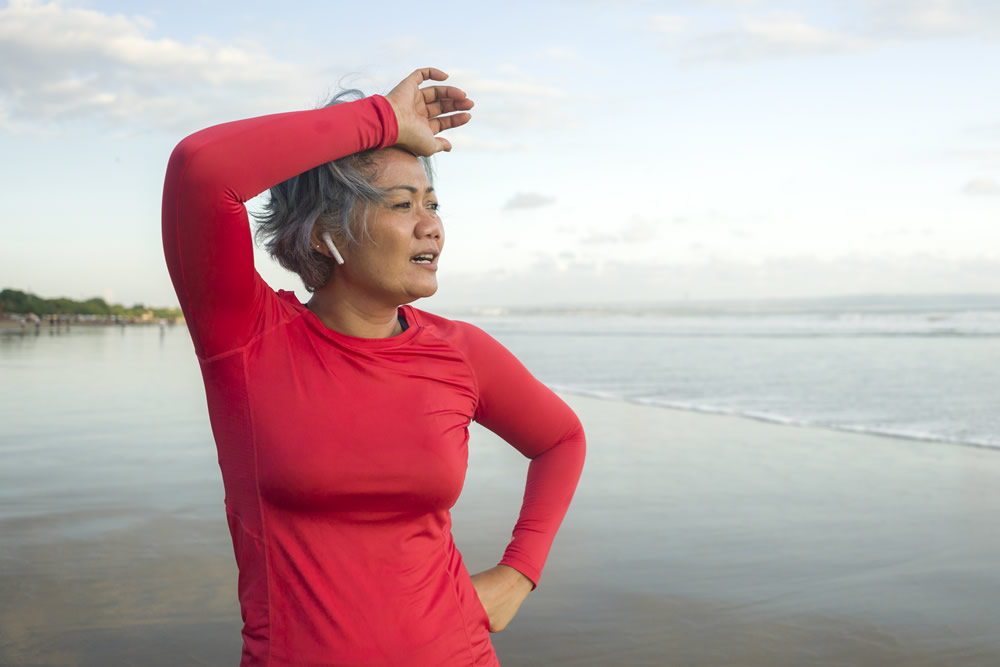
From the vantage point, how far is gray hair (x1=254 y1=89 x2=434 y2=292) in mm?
1791

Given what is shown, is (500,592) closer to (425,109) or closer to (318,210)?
(318,210)

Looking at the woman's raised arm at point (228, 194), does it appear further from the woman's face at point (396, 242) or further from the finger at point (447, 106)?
the finger at point (447, 106)

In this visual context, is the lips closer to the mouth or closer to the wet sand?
the mouth

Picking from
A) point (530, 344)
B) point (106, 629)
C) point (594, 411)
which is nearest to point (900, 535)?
point (106, 629)

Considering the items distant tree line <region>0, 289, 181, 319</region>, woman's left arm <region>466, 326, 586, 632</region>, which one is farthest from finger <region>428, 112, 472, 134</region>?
distant tree line <region>0, 289, 181, 319</region>

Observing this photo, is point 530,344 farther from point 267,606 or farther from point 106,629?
point 267,606

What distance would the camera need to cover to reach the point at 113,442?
8961 mm

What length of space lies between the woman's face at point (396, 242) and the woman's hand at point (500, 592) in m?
0.70

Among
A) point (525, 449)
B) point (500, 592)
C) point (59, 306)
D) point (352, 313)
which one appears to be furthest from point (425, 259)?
point (59, 306)

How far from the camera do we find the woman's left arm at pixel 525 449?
198cm

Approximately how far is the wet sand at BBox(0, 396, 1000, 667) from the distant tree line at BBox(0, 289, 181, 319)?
7644 centimetres

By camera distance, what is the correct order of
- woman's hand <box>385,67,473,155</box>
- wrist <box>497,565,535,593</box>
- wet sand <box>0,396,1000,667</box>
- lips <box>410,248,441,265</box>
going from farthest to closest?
wet sand <box>0,396,1000,667</box> < wrist <box>497,565,535,593</box> < lips <box>410,248,441,265</box> < woman's hand <box>385,67,473,155</box>

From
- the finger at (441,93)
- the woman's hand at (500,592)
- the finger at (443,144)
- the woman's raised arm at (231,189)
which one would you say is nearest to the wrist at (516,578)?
the woman's hand at (500,592)

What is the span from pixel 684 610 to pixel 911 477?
429 centimetres
